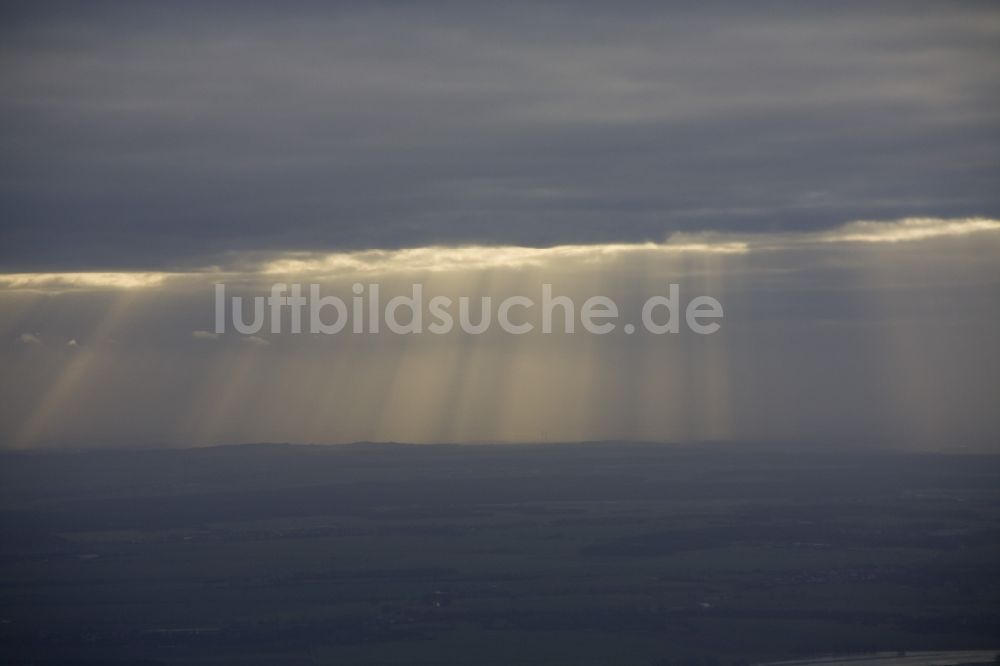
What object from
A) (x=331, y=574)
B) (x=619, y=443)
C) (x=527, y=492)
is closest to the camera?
(x=331, y=574)

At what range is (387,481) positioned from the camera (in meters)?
101

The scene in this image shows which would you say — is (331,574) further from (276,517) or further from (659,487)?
(659,487)

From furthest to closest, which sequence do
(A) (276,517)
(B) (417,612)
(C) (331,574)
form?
(A) (276,517), (C) (331,574), (B) (417,612)

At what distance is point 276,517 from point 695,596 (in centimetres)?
3327

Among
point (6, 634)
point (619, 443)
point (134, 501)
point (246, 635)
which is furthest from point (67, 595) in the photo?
point (619, 443)

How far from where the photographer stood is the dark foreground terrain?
4562cm

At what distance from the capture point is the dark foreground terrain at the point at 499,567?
150 feet

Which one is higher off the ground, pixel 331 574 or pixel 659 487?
pixel 331 574

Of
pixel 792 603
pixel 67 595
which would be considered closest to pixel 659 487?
pixel 792 603

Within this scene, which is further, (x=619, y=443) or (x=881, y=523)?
(x=619, y=443)

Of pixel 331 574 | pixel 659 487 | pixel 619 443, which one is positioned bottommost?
pixel 619 443

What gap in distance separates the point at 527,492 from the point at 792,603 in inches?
1659

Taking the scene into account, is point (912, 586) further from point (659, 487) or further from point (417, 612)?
point (659, 487)

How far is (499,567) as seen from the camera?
6003cm
